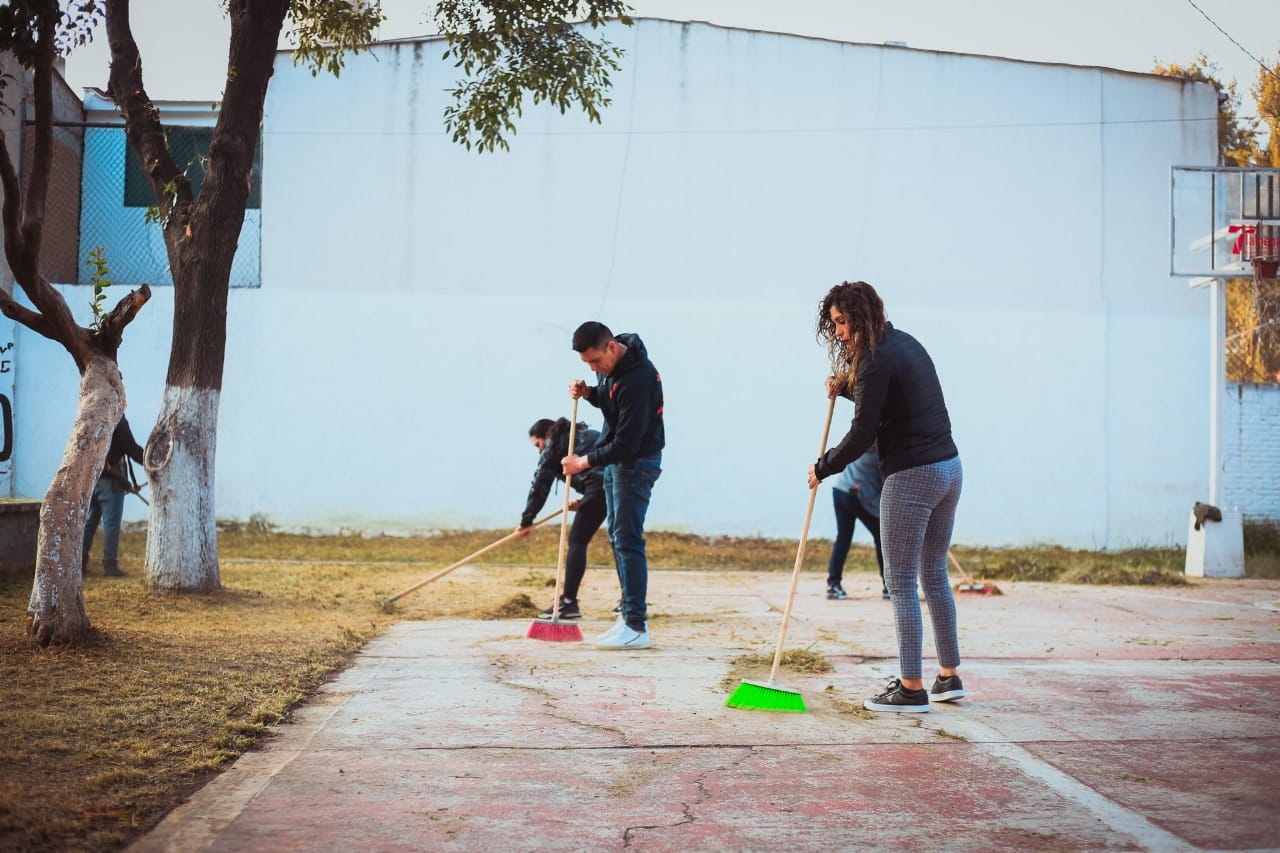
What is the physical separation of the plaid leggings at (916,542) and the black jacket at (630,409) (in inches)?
71.2

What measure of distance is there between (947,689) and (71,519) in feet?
14.0

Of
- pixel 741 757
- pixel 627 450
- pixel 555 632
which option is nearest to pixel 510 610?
pixel 555 632

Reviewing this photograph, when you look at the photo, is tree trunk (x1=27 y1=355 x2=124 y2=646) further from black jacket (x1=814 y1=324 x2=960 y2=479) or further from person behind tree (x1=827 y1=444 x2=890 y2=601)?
person behind tree (x1=827 y1=444 x2=890 y2=601)

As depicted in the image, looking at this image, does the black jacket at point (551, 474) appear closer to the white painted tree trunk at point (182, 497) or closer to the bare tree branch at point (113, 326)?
the white painted tree trunk at point (182, 497)

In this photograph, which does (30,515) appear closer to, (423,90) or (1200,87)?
(423,90)

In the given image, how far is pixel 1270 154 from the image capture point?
22.7 m

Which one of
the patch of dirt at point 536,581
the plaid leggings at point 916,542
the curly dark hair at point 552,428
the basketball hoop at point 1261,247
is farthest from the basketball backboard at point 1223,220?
the plaid leggings at point 916,542

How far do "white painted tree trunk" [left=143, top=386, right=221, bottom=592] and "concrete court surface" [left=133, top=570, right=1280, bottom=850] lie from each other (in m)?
2.24

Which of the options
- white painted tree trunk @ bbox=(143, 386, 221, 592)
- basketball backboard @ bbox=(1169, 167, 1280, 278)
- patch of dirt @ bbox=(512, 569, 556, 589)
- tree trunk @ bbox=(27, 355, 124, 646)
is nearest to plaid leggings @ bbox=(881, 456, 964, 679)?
tree trunk @ bbox=(27, 355, 124, 646)

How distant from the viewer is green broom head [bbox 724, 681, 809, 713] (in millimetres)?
4883

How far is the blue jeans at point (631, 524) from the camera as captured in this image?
21.9 ft

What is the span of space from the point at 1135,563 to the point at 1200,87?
7.33 metres

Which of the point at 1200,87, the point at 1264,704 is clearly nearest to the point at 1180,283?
the point at 1200,87

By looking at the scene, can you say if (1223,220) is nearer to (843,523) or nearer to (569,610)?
(843,523)
